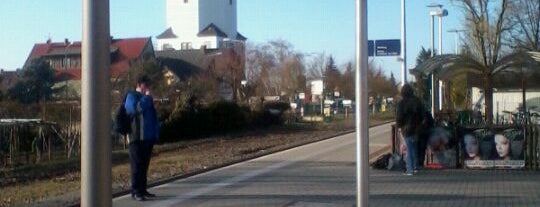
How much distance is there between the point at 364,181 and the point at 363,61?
1.22 metres

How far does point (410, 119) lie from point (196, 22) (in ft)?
306

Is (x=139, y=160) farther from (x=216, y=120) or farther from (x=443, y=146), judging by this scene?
(x=216, y=120)

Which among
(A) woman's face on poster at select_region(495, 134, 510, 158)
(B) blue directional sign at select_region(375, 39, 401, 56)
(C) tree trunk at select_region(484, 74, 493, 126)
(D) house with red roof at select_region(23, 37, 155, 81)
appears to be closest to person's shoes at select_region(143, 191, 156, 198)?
(B) blue directional sign at select_region(375, 39, 401, 56)

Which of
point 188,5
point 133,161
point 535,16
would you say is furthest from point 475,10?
point 188,5

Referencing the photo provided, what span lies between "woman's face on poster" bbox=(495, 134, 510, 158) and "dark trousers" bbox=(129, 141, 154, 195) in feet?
23.6

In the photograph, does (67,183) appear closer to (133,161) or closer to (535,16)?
(133,161)

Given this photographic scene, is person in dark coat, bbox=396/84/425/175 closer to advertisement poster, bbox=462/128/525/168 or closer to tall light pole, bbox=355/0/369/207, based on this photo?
advertisement poster, bbox=462/128/525/168

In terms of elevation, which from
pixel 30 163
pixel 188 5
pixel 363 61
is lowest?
pixel 30 163

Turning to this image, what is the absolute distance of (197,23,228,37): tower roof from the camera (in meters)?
103

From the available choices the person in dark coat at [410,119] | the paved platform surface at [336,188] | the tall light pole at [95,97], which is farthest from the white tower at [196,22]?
the tall light pole at [95,97]

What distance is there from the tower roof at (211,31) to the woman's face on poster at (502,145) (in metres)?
87.5

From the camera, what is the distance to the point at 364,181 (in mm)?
8805

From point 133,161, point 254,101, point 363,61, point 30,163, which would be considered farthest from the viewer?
point 254,101

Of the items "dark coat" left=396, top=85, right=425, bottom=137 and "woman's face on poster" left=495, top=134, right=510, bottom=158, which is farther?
"woman's face on poster" left=495, top=134, right=510, bottom=158
